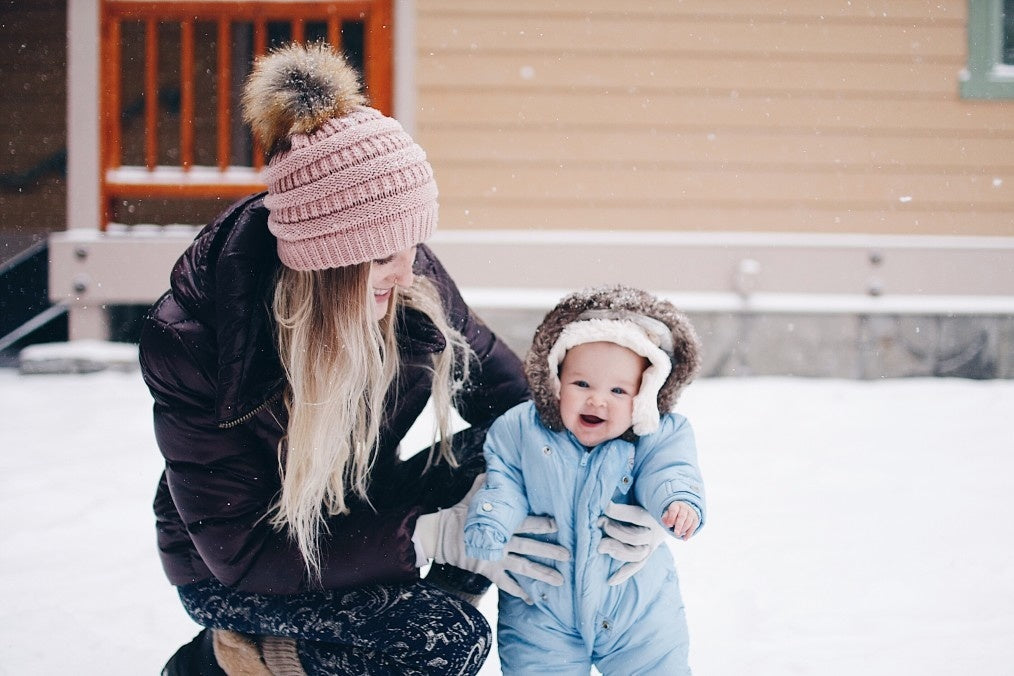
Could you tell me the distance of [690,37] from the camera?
5.11 m

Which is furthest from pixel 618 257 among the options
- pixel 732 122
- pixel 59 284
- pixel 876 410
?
pixel 59 284

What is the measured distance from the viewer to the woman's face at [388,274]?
174 cm

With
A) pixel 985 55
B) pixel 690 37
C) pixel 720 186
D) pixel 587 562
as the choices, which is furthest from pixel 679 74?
pixel 587 562

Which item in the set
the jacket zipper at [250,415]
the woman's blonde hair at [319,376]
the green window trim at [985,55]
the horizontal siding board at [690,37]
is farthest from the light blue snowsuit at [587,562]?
the green window trim at [985,55]

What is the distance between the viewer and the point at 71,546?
2842mm

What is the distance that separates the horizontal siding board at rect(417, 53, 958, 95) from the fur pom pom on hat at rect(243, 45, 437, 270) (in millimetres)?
3528

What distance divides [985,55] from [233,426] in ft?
17.0

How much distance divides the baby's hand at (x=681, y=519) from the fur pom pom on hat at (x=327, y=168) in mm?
746

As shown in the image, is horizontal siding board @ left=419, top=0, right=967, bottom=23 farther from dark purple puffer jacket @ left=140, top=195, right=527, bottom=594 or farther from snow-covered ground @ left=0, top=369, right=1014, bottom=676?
dark purple puffer jacket @ left=140, top=195, right=527, bottom=594

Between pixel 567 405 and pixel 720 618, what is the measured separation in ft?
3.20

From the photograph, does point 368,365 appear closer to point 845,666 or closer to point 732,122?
point 845,666

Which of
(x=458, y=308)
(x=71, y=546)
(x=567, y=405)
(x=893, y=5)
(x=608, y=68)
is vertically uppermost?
(x=893, y=5)

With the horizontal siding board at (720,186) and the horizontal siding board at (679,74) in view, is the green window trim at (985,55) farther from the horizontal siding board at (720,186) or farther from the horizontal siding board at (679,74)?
the horizontal siding board at (720,186)

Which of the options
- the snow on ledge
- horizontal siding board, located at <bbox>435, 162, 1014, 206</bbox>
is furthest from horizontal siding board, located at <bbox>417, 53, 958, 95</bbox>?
the snow on ledge
